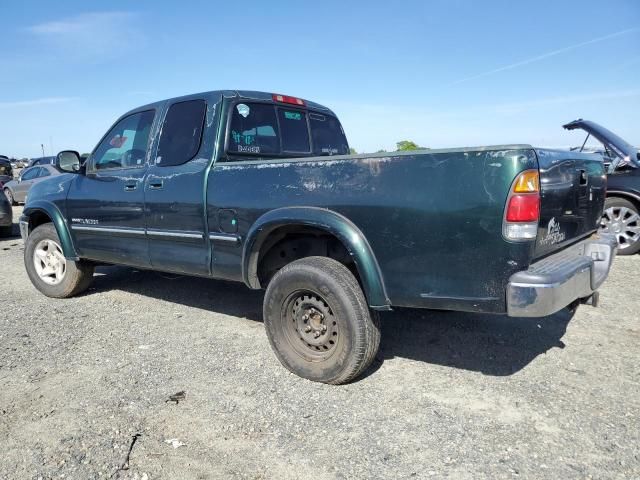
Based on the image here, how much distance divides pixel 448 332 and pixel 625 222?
4.31m

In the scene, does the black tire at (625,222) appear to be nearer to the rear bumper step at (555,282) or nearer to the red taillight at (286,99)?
the rear bumper step at (555,282)

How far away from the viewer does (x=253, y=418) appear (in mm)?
2809

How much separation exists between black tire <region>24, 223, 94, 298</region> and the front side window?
1.10 meters

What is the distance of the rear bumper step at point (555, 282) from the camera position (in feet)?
8.16

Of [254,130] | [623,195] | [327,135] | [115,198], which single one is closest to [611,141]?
[623,195]

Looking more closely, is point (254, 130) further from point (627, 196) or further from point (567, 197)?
point (627, 196)

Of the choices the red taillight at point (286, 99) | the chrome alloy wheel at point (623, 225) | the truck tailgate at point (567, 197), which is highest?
the red taillight at point (286, 99)

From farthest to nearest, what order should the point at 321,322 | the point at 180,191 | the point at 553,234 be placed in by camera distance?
1. the point at 180,191
2. the point at 321,322
3. the point at 553,234

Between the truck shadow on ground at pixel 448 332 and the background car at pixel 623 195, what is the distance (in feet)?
10.1

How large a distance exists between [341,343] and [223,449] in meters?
0.95

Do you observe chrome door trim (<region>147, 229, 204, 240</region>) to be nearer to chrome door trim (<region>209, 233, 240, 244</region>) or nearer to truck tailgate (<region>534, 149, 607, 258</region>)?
chrome door trim (<region>209, 233, 240, 244</region>)

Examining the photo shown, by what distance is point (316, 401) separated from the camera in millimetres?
3004

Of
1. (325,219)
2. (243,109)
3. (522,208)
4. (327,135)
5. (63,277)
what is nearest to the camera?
(522,208)

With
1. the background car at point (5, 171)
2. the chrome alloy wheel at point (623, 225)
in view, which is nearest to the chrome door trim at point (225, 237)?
the chrome alloy wheel at point (623, 225)
